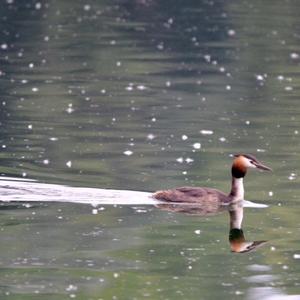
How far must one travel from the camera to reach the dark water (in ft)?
36.1

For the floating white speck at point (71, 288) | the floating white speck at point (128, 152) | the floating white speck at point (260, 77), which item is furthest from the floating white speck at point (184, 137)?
the floating white speck at point (71, 288)

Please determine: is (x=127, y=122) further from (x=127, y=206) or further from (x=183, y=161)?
(x=127, y=206)

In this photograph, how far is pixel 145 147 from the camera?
17.1 metres

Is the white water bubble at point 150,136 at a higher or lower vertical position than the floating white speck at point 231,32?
lower

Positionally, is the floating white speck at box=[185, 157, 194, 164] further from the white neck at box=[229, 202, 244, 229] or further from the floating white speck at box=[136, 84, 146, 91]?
the floating white speck at box=[136, 84, 146, 91]

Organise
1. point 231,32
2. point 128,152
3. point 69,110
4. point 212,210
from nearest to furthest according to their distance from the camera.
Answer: point 212,210, point 128,152, point 69,110, point 231,32

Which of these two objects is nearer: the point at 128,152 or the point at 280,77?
the point at 128,152

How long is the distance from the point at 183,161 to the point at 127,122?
332 cm

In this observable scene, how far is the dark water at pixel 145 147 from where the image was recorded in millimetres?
11000

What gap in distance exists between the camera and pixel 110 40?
3142 centimetres

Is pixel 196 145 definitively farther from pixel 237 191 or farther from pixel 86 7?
pixel 86 7

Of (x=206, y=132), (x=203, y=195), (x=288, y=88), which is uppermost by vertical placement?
(x=288, y=88)

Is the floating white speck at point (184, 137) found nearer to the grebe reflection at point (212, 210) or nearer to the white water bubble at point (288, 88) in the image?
the grebe reflection at point (212, 210)

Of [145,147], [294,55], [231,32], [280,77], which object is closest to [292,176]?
[145,147]
